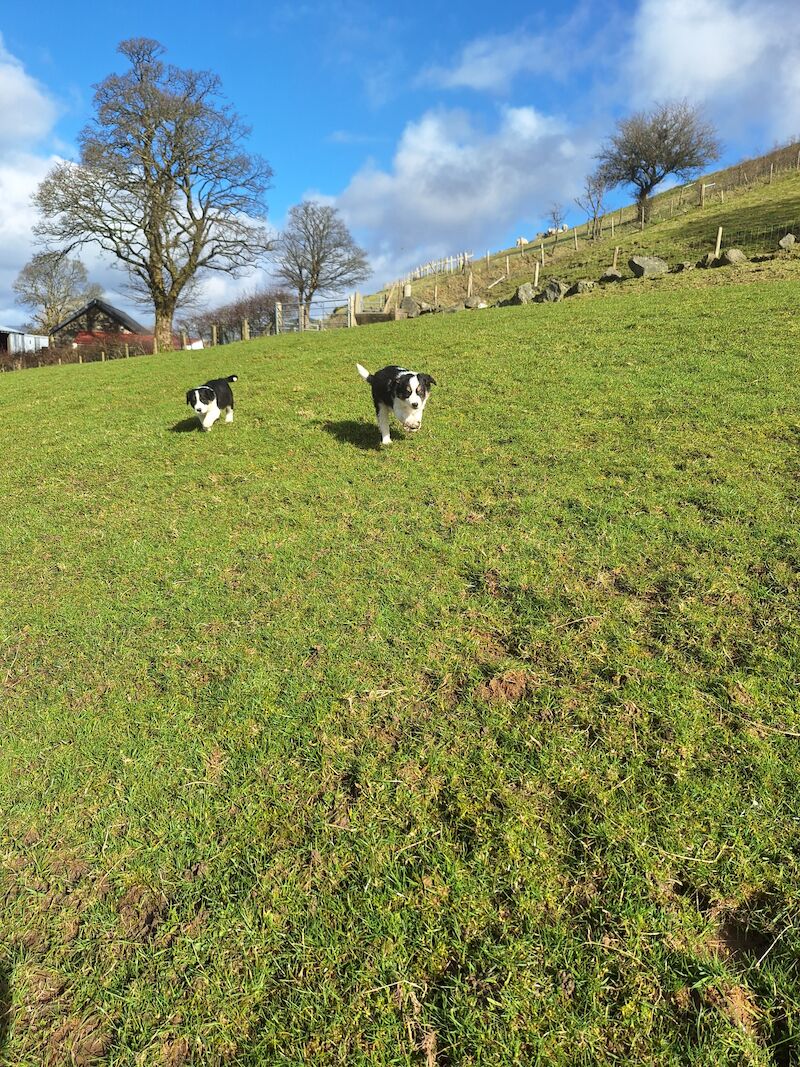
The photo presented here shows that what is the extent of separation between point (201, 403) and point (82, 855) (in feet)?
24.1

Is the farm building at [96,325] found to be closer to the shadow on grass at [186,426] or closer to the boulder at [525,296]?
the boulder at [525,296]

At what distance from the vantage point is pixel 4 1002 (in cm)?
194

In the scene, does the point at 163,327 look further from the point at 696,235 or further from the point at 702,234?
the point at 702,234

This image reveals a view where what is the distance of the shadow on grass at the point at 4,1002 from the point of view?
6.12 ft

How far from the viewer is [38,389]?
15914 millimetres

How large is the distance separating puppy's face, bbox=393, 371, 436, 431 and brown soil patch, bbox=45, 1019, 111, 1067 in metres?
5.96

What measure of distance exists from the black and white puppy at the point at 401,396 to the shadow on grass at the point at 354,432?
10.6 inches

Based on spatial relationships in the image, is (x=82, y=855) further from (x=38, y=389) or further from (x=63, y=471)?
(x=38, y=389)

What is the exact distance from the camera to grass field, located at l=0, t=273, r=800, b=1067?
1.80 m

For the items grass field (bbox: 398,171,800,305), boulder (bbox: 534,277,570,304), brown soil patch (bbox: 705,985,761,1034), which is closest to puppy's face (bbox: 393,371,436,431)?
brown soil patch (bbox: 705,985,761,1034)

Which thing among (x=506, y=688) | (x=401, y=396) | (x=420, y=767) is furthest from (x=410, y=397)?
(x=420, y=767)

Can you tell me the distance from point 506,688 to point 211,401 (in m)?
7.51

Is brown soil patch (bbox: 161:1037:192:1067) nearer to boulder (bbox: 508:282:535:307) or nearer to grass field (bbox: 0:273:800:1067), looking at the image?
grass field (bbox: 0:273:800:1067)

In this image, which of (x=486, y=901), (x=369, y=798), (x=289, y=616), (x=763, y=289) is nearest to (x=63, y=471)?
(x=289, y=616)
